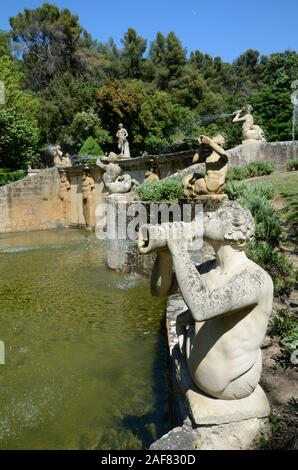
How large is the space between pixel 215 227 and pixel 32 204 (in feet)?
64.4

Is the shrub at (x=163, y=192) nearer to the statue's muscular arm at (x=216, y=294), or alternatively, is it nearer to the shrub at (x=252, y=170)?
the shrub at (x=252, y=170)

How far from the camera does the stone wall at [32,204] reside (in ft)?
66.2

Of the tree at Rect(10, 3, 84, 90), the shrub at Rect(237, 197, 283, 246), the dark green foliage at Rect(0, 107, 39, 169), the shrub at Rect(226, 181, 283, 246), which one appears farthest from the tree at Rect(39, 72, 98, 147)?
Answer: the shrub at Rect(237, 197, 283, 246)

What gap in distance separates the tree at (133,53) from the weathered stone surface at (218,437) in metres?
47.7

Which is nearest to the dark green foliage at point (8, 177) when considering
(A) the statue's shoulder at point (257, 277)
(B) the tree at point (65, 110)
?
(B) the tree at point (65, 110)

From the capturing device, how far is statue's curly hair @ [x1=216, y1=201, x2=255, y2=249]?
215 cm

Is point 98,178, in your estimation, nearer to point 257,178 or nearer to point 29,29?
point 257,178

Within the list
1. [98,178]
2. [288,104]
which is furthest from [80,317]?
[288,104]

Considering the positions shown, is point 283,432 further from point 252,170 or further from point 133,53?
point 133,53

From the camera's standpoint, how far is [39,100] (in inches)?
1388

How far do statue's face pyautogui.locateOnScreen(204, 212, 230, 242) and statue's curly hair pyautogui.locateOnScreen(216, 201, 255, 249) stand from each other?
2cm

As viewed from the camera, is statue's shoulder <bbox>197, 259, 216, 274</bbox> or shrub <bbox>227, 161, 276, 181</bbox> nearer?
statue's shoulder <bbox>197, 259, 216, 274</bbox>

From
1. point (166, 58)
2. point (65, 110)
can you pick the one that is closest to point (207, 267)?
point (65, 110)

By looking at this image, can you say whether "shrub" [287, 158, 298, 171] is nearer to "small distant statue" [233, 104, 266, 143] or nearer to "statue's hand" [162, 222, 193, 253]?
"small distant statue" [233, 104, 266, 143]
